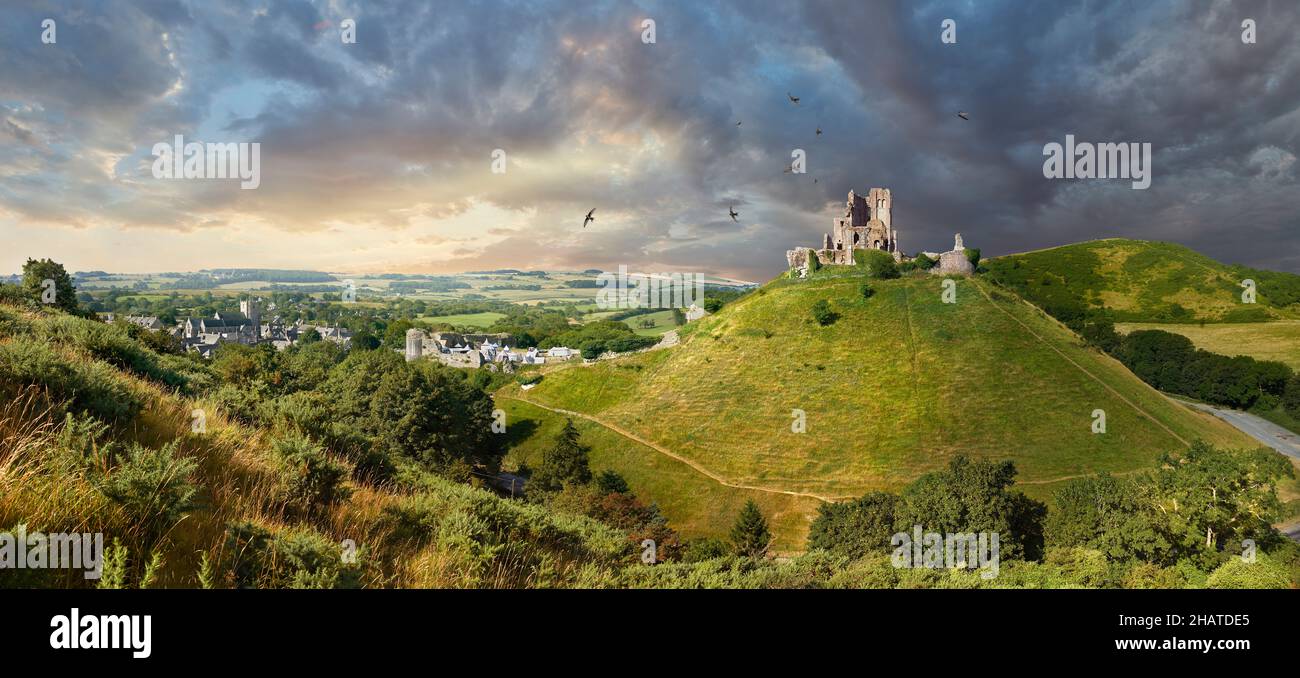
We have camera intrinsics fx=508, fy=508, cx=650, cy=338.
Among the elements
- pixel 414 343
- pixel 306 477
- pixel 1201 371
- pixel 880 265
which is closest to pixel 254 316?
pixel 414 343

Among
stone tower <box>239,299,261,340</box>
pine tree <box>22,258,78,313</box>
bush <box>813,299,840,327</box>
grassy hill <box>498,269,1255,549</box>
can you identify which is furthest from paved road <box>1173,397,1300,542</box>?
stone tower <box>239,299,261,340</box>

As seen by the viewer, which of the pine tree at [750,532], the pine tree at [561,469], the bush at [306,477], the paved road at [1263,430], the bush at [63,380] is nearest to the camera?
the bush at [63,380]

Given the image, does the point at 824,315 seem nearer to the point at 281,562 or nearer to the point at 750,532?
the point at 750,532

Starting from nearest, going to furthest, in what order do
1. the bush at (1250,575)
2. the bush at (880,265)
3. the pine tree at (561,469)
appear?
1. the bush at (1250,575)
2. the pine tree at (561,469)
3. the bush at (880,265)

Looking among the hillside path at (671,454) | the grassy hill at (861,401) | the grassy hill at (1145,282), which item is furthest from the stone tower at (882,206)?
the hillside path at (671,454)

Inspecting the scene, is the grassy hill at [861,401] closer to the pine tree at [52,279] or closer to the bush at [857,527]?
the bush at [857,527]
